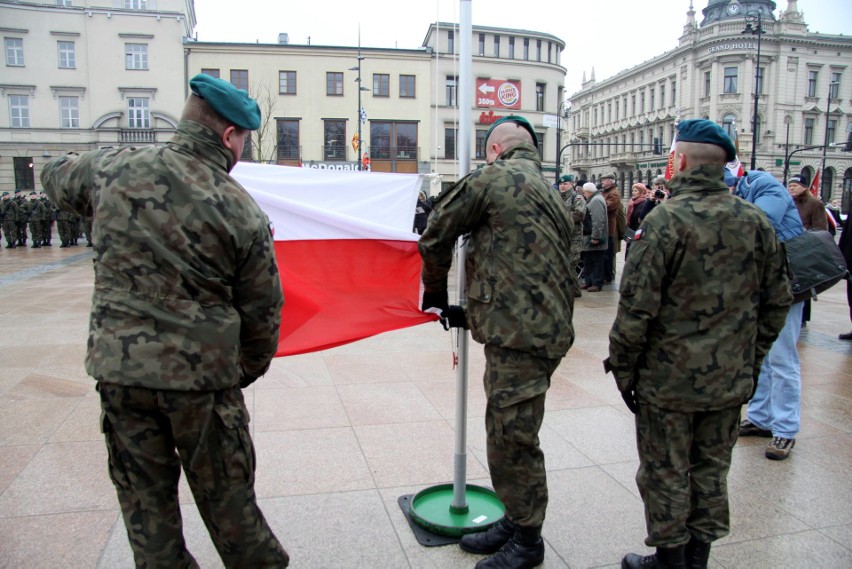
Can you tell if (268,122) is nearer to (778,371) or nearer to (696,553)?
(778,371)

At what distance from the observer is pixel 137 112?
45562 mm

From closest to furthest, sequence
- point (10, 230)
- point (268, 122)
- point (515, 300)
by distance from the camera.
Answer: point (515, 300) → point (10, 230) → point (268, 122)

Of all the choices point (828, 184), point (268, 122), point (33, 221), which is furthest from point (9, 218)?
point (828, 184)

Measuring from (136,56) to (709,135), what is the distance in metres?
49.9

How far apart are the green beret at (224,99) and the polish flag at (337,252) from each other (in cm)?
112

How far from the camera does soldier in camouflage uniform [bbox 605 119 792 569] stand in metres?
2.85


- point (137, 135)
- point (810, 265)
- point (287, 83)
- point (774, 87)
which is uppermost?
point (774, 87)

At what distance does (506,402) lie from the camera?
289 cm

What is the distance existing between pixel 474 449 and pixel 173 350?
269 centimetres

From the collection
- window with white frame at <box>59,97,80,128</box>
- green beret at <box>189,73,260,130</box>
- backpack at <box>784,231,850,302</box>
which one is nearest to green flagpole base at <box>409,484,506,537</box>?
green beret at <box>189,73,260,130</box>

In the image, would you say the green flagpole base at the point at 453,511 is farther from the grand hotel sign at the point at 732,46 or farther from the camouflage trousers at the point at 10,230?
the grand hotel sign at the point at 732,46

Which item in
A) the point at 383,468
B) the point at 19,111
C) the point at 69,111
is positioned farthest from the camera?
the point at 69,111

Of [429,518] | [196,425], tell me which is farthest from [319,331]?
[196,425]

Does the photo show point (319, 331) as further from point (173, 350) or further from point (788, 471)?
point (788, 471)
